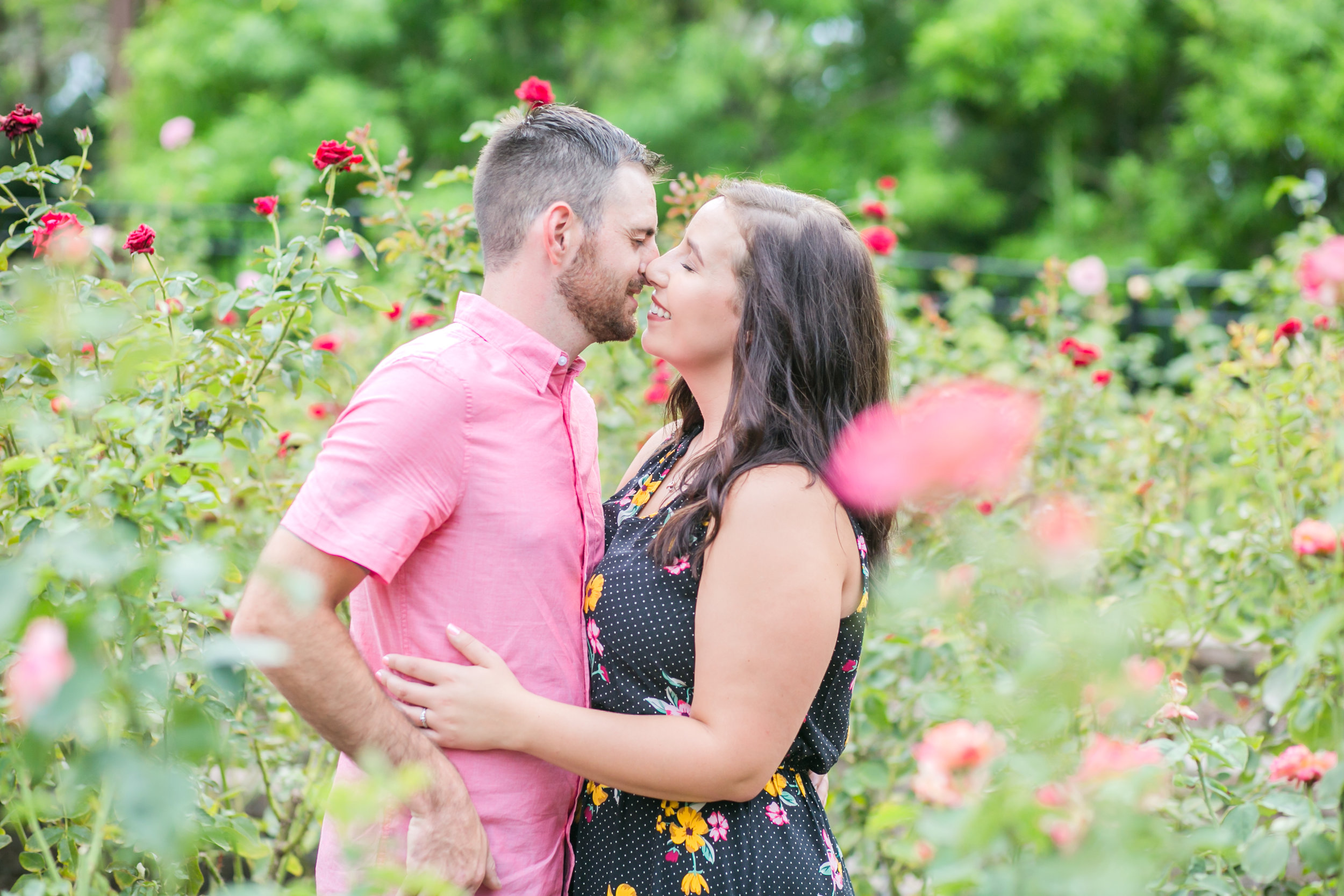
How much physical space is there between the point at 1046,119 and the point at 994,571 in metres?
9.85

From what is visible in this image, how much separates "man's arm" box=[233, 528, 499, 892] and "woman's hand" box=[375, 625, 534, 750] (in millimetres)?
31

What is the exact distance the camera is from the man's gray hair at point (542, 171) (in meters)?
1.65

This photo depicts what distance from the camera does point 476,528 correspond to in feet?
4.72

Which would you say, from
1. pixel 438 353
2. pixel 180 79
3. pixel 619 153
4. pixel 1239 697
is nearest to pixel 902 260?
pixel 1239 697

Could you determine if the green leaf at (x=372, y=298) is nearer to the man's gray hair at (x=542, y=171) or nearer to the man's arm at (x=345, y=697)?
the man's gray hair at (x=542, y=171)

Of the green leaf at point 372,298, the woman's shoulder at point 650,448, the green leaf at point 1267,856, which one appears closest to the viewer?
the green leaf at point 1267,856

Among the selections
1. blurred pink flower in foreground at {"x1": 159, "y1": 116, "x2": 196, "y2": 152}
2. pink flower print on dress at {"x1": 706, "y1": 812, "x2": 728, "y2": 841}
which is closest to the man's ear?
pink flower print on dress at {"x1": 706, "y1": 812, "x2": 728, "y2": 841}

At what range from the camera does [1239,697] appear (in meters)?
2.51

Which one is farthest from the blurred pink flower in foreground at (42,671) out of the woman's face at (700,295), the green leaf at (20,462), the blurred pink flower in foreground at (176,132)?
the blurred pink flower in foreground at (176,132)

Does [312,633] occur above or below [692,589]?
above

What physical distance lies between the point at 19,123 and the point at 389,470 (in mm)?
812

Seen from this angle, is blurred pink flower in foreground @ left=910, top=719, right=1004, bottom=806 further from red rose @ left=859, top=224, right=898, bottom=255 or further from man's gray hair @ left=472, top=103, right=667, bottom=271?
red rose @ left=859, top=224, right=898, bottom=255

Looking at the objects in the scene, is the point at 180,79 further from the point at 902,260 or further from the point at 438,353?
the point at 438,353

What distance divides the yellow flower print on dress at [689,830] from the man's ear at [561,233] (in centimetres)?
84
